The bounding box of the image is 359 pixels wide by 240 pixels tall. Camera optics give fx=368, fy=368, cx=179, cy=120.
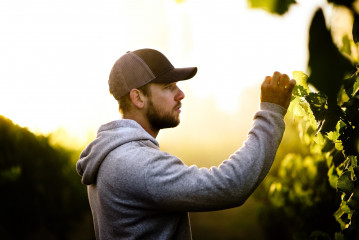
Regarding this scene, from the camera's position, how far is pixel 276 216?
34.0 feet

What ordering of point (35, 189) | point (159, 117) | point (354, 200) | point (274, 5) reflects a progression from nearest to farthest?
point (274, 5) → point (354, 200) → point (159, 117) → point (35, 189)

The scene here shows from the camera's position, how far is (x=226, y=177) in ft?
5.14

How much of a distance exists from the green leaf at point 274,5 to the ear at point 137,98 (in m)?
1.56

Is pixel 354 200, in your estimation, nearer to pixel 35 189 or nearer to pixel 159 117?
pixel 159 117

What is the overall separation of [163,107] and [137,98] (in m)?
0.17

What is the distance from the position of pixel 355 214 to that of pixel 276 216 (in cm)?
925

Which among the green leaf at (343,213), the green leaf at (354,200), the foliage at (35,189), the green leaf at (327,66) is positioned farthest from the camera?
the foliage at (35,189)

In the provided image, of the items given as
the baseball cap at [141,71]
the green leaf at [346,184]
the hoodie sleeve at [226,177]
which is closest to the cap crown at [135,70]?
the baseball cap at [141,71]

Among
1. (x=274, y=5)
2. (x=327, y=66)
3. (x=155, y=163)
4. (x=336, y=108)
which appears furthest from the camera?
(x=155, y=163)

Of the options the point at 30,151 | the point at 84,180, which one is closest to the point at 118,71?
the point at 84,180

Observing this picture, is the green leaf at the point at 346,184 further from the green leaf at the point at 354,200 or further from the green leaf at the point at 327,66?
the green leaf at the point at 327,66

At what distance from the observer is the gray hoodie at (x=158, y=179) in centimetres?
158

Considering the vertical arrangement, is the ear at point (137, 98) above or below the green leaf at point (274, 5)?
below

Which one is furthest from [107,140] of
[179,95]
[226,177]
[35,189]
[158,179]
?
[35,189]
